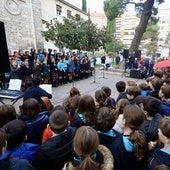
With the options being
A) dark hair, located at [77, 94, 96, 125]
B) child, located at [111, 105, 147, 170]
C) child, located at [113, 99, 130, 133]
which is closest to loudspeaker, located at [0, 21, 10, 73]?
dark hair, located at [77, 94, 96, 125]

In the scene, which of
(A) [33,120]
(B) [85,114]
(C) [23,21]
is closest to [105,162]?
(B) [85,114]

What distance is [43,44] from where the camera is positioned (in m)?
21.5

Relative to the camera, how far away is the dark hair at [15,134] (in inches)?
81.4

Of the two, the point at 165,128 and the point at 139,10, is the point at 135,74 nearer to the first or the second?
the point at 139,10

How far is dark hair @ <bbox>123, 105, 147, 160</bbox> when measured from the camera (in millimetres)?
2158

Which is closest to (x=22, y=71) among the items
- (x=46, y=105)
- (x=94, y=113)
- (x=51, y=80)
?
(x=51, y=80)

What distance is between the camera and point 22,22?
18578 mm

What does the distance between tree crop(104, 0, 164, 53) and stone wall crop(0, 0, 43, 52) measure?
261 inches

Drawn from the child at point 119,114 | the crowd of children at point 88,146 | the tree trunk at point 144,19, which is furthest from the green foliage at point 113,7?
the crowd of children at point 88,146

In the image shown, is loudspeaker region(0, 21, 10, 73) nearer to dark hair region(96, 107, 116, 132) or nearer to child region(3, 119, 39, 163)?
child region(3, 119, 39, 163)

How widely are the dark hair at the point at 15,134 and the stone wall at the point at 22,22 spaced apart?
15974 millimetres

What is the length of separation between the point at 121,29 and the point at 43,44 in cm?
9253

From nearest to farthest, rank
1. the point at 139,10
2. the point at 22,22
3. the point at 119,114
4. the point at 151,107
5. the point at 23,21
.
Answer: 1. the point at 151,107
2. the point at 119,114
3. the point at 22,22
4. the point at 23,21
5. the point at 139,10

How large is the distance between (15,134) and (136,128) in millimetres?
1222
